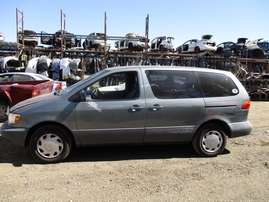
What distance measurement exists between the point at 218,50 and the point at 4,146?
20224 mm

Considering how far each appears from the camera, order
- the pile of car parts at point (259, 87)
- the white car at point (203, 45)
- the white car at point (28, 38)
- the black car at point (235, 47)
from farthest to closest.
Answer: the white car at point (203, 45), the black car at point (235, 47), the white car at point (28, 38), the pile of car parts at point (259, 87)

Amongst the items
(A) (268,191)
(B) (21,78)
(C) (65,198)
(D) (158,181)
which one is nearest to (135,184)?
(D) (158,181)

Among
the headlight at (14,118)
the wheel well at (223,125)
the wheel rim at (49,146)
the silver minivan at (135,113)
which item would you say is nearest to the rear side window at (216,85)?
the silver minivan at (135,113)

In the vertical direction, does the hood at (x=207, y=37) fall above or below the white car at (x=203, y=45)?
above

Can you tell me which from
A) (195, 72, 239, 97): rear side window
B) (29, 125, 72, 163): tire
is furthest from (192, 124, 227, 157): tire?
(29, 125, 72, 163): tire

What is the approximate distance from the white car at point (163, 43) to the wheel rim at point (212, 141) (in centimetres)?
1736

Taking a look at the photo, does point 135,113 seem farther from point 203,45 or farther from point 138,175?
point 203,45

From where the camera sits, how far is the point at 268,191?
125 inches

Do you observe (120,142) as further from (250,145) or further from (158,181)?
(250,145)

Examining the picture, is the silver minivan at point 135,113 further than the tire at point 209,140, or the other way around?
the tire at point 209,140

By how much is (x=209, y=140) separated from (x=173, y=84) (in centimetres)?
124

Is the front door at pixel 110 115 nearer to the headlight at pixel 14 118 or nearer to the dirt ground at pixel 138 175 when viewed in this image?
the dirt ground at pixel 138 175

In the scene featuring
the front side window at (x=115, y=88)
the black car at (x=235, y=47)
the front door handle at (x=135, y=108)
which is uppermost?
the black car at (x=235, y=47)

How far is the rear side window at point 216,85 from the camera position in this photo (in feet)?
14.0
